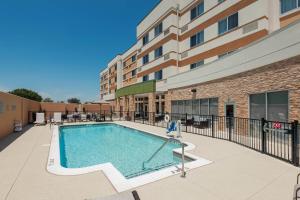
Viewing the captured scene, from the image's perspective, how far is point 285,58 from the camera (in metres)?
8.50

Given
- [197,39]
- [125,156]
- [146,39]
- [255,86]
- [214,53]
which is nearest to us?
[125,156]

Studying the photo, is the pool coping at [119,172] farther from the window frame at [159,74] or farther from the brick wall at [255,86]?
the window frame at [159,74]

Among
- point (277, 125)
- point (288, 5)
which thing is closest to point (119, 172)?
point (277, 125)

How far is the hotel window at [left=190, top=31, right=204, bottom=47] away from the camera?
18812 mm

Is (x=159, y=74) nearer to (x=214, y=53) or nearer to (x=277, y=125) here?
(x=214, y=53)

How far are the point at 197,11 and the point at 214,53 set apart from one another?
599 cm

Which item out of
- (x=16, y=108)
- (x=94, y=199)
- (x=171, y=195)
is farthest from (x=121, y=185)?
(x=16, y=108)

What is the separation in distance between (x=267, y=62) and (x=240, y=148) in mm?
5092

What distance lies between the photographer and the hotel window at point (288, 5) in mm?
12545

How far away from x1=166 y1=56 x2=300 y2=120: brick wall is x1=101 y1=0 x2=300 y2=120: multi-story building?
1.9 inches

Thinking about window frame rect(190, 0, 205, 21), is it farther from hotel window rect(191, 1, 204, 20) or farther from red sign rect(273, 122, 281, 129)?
red sign rect(273, 122, 281, 129)

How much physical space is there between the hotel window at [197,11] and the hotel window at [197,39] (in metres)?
2.23

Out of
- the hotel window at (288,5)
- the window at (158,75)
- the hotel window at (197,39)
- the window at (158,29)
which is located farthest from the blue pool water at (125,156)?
the window at (158,29)

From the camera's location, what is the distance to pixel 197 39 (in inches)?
763
